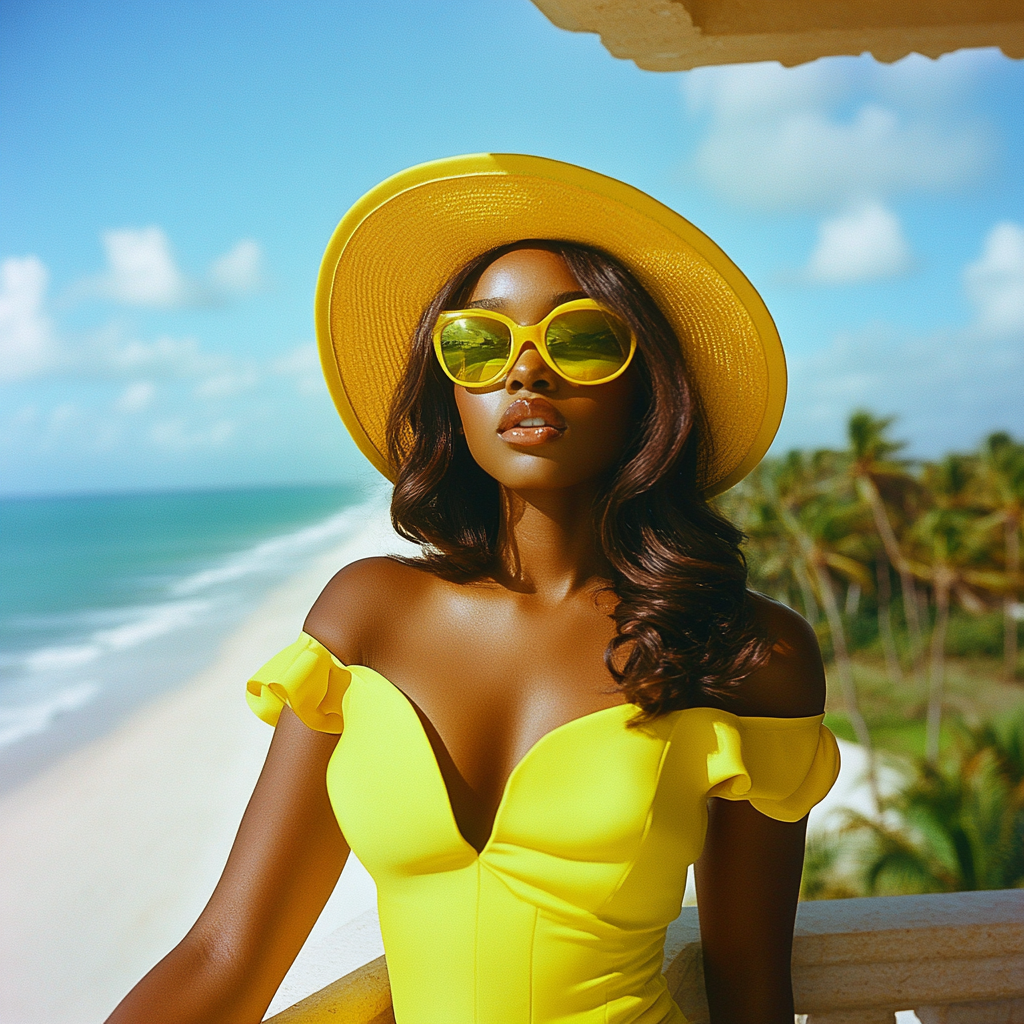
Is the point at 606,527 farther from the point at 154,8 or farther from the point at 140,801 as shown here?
the point at 154,8

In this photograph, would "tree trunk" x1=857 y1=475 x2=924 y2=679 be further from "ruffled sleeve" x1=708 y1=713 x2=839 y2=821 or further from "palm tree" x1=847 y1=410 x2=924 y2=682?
"ruffled sleeve" x1=708 y1=713 x2=839 y2=821

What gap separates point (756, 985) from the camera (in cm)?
170

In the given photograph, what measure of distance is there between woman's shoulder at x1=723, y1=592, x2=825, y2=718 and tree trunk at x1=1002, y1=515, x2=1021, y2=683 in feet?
92.0

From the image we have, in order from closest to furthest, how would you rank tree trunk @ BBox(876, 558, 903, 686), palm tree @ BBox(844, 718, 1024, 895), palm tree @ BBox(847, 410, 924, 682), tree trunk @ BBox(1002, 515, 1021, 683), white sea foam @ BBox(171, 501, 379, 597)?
palm tree @ BBox(844, 718, 1024, 895) → tree trunk @ BBox(1002, 515, 1021, 683) → palm tree @ BBox(847, 410, 924, 682) → tree trunk @ BBox(876, 558, 903, 686) → white sea foam @ BBox(171, 501, 379, 597)

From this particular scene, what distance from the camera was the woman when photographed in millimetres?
1431

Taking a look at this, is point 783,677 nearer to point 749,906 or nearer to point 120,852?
point 749,906

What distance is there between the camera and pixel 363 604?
5.32 feet

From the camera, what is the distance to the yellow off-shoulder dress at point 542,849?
1.41 m

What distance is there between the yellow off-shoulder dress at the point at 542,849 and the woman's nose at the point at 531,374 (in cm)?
49

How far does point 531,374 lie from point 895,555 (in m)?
29.0

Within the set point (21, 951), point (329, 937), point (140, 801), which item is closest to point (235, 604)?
point (140, 801)

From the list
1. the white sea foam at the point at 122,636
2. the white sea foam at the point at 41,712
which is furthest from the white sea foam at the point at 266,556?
the white sea foam at the point at 41,712

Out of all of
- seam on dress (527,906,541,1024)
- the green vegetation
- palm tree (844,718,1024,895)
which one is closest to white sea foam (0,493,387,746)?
palm tree (844,718,1024,895)

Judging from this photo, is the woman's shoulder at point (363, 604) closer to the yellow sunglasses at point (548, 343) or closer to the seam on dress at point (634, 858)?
the yellow sunglasses at point (548, 343)
